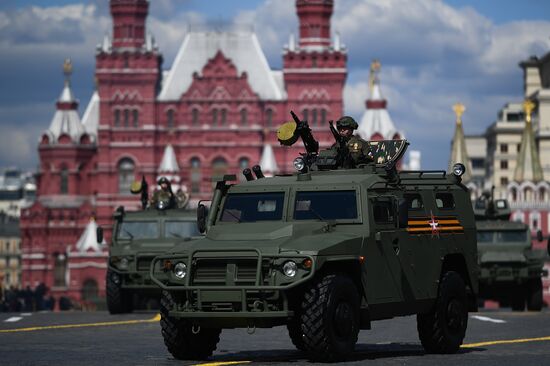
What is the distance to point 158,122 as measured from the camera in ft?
371

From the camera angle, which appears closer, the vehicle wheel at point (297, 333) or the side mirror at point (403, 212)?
the vehicle wheel at point (297, 333)

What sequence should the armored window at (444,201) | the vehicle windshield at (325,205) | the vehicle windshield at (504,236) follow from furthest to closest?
the vehicle windshield at (504,236), the armored window at (444,201), the vehicle windshield at (325,205)

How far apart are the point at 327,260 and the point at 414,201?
2480 millimetres

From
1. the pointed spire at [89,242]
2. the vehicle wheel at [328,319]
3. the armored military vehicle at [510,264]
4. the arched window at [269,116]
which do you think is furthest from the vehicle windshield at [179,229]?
the arched window at [269,116]

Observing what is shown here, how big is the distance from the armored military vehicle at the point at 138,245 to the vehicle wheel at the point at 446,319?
12.8 m

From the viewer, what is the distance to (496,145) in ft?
542

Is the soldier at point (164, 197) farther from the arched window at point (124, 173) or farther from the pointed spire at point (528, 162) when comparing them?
the pointed spire at point (528, 162)

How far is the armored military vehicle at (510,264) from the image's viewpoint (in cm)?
3338

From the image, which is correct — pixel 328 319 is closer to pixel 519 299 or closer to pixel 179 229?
pixel 179 229

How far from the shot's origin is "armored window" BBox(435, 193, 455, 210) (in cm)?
1742

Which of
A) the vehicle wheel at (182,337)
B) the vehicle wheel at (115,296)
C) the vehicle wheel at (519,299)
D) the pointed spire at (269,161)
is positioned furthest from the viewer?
the pointed spire at (269,161)

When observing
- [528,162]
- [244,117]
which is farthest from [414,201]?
[528,162]

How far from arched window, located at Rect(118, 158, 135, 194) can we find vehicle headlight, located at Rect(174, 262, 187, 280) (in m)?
97.4

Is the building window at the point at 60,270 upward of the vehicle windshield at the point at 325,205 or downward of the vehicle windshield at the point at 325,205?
downward
